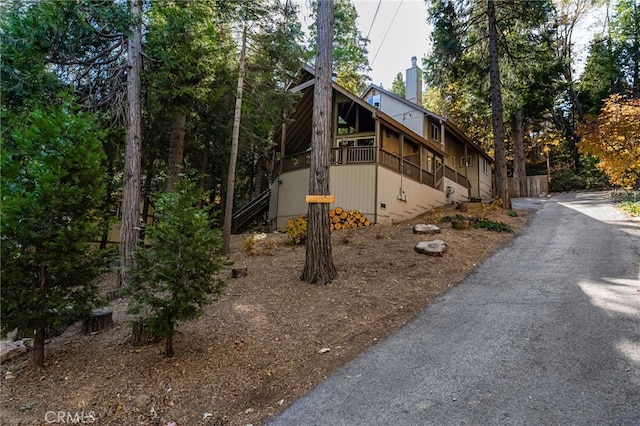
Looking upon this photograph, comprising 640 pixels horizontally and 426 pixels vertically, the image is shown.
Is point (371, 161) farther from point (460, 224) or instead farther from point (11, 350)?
point (11, 350)

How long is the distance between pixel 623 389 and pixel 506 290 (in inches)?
118

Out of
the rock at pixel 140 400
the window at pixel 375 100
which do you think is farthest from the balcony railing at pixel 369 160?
the rock at pixel 140 400

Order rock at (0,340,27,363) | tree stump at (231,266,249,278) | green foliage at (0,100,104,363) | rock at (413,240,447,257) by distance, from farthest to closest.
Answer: rock at (413,240,447,257)
tree stump at (231,266,249,278)
rock at (0,340,27,363)
green foliage at (0,100,104,363)

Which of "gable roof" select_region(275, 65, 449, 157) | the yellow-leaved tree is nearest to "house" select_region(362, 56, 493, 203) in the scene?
"gable roof" select_region(275, 65, 449, 157)

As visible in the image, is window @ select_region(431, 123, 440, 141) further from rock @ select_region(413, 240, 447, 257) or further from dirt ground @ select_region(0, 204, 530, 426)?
dirt ground @ select_region(0, 204, 530, 426)

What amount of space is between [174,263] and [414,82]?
760 inches

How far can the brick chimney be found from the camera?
19.7 m

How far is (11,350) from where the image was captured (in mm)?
3957

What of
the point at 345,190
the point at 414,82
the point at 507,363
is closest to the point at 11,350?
the point at 507,363

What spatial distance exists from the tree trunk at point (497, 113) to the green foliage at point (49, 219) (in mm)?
14689

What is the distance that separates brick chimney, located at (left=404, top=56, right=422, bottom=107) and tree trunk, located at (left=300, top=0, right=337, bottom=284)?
46.8 ft

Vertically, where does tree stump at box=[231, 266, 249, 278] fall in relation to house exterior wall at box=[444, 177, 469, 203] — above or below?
below

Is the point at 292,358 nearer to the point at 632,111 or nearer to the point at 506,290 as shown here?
the point at 506,290

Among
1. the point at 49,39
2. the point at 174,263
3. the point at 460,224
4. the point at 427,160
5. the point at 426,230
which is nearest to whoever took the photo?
the point at 174,263
